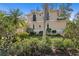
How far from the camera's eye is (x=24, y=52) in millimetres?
3188

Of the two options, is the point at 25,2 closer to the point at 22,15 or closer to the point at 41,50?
→ the point at 22,15

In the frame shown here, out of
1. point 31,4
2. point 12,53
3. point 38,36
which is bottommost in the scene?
point 12,53

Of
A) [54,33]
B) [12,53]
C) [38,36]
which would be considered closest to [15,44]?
[12,53]

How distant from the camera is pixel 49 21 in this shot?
3.19 metres

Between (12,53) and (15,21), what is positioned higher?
(15,21)

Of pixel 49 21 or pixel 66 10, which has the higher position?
pixel 66 10

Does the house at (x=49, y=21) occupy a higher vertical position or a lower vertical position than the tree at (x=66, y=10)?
lower

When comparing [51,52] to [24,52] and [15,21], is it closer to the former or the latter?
[24,52]

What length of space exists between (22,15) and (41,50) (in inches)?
20.4

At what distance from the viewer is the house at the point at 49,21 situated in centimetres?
318

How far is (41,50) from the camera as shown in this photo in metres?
3.19

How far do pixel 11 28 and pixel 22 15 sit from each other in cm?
22

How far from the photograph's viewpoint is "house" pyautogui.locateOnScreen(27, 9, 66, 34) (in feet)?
10.4

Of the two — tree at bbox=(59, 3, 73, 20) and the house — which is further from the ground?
tree at bbox=(59, 3, 73, 20)
